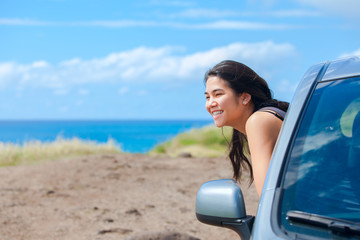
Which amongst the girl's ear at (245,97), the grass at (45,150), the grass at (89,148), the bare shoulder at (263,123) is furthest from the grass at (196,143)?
the bare shoulder at (263,123)

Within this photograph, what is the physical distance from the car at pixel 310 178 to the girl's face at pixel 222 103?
2.68ft

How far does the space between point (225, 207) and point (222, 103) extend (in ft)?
3.69

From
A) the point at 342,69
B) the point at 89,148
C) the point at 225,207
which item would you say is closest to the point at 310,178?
the point at 225,207

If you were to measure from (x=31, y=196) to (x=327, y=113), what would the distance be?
746cm

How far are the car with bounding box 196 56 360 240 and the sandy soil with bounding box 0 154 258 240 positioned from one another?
11.2 feet

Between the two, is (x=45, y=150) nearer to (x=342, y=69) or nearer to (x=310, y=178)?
(x=342, y=69)

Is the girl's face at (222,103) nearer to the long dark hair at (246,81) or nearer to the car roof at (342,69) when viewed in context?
the long dark hair at (246,81)

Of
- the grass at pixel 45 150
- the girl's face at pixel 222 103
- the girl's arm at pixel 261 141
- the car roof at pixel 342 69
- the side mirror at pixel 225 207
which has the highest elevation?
the grass at pixel 45 150

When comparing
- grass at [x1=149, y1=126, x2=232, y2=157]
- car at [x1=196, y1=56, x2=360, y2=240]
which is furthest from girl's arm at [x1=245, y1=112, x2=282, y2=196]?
grass at [x1=149, y1=126, x2=232, y2=157]

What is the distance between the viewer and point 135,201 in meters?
8.45

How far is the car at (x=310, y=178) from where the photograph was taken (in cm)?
188

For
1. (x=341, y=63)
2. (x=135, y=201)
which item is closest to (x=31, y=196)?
(x=135, y=201)

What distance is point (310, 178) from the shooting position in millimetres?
2025

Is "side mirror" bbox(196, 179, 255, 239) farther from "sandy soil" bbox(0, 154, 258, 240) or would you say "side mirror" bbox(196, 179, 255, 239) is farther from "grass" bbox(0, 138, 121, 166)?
"grass" bbox(0, 138, 121, 166)
